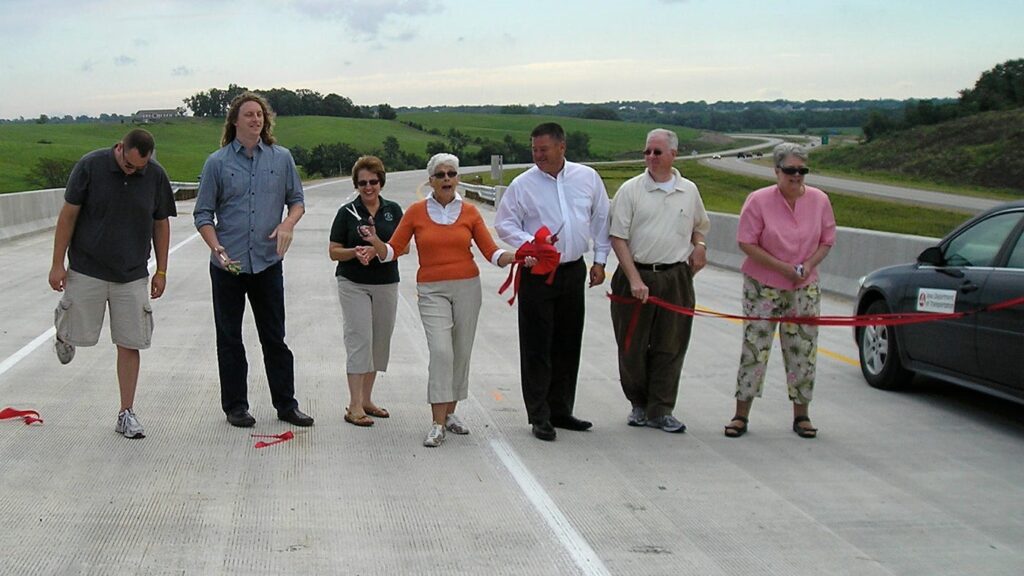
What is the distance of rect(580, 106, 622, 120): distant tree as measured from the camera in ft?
608

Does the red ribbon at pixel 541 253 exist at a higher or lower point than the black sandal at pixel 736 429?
higher

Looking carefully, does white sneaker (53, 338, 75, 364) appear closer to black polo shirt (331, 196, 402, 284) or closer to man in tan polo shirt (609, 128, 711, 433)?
black polo shirt (331, 196, 402, 284)

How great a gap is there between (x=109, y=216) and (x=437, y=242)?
81.0 inches

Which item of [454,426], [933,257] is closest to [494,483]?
[454,426]

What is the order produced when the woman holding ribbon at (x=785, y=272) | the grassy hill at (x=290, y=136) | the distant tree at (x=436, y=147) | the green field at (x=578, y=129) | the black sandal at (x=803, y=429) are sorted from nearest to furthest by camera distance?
1. the woman holding ribbon at (x=785, y=272)
2. the black sandal at (x=803, y=429)
3. the grassy hill at (x=290, y=136)
4. the distant tree at (x=436, y=147)
5. the green field at (x=578, y=129)

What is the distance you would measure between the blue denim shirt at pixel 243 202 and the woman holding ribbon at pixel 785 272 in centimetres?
315

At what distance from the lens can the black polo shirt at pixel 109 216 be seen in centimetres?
736

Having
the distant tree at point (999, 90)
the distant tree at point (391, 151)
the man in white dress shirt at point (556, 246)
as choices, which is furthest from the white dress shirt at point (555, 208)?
the distant tree at point (391, 151)

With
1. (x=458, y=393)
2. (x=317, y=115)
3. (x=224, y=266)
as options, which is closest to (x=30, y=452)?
(x=224, y=266)

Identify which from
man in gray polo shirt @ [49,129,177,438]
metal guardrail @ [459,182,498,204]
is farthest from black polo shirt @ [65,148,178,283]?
metal guardrail @ [459,182,498,204]

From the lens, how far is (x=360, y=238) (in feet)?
25.8

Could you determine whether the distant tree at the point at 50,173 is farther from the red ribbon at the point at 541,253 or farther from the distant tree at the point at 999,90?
the red ribbon at the point at 541,253

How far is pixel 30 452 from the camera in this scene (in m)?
7.15

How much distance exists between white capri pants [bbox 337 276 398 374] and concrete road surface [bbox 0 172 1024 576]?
1.59 ft
